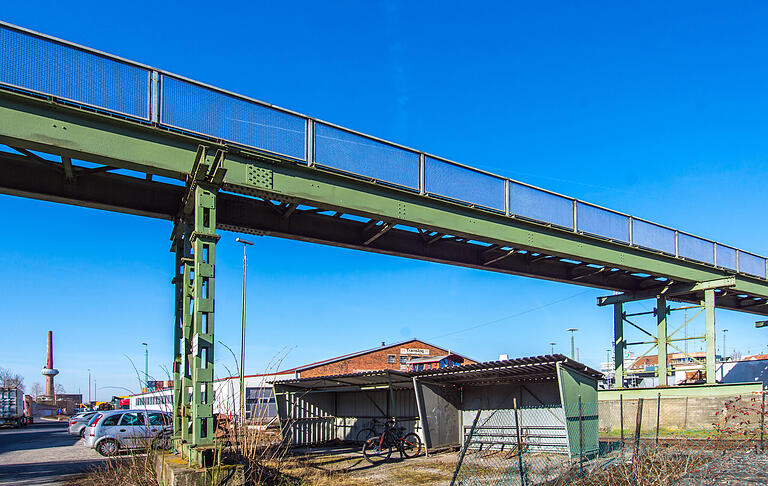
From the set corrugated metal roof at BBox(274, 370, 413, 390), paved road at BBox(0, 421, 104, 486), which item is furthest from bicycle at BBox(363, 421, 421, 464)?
paved road at BBox(0, 421, 104, 486)

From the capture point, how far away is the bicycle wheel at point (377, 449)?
1686 centimetres

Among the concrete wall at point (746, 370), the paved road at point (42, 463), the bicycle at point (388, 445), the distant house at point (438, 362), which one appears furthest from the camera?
the distant house at point (438, 362)

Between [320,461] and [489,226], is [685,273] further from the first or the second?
[320,461]

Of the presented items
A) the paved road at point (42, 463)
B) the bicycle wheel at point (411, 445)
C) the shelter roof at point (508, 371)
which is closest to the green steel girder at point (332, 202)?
the shelter roof at point (508, 371)

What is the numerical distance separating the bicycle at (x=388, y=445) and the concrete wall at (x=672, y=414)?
32.0 feet

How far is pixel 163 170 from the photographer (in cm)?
1102

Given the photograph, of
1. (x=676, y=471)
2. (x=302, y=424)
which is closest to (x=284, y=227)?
(x=676, y=471)

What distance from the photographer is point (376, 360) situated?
49.5 metres

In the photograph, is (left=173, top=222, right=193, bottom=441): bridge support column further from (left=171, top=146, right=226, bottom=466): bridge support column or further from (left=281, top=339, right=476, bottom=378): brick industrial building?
(left=281, top=339, right=476, bottom=378): brick industrial building

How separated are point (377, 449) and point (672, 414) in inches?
489

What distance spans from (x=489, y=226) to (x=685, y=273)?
1097cm

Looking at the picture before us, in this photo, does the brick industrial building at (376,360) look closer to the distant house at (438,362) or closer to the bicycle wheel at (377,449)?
the distant house at (438,362)

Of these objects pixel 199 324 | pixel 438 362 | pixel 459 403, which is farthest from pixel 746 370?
pixel 199 324

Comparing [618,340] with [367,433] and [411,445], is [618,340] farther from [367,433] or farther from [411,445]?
[411,445]
